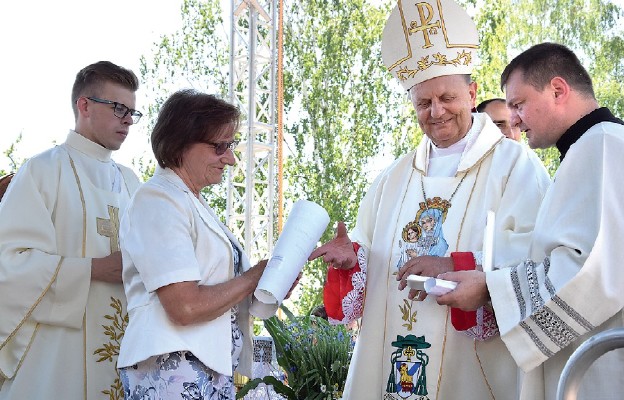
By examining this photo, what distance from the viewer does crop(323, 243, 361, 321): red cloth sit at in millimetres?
3074

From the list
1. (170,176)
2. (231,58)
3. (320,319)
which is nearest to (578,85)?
(170,176)

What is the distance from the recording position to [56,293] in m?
3.28

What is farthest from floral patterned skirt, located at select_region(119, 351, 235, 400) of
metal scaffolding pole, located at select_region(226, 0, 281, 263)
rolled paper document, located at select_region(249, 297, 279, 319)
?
metal scaffolding pole, located at select_region(226, 0, 281, 263)

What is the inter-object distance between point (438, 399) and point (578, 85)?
116 cm

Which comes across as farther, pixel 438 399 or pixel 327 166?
pixel 327 166

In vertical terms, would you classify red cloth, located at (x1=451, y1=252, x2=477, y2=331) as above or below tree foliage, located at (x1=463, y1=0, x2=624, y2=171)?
below

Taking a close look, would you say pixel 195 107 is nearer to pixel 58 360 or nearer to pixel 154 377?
pixel 154 377

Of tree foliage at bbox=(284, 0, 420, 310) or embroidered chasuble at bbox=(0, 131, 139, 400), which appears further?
tree foliage at bbox=(284, 0, 420, 310)

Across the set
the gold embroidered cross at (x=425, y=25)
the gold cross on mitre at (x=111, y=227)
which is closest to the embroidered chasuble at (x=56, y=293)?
the gold cross on mitre at (x=111, y=227)

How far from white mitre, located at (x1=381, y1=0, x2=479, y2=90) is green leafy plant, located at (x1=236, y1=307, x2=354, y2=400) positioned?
1.20 meters

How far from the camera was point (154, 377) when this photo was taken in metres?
2.52

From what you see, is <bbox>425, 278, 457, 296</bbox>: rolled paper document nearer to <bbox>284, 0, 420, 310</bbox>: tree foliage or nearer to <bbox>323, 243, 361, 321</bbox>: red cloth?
<bbox>323, 243, 361, 321</bbox>: red cloth

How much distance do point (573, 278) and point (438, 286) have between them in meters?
0.35

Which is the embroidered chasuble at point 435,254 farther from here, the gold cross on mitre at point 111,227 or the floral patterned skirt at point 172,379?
the gold cross on mitre at point 111,227
